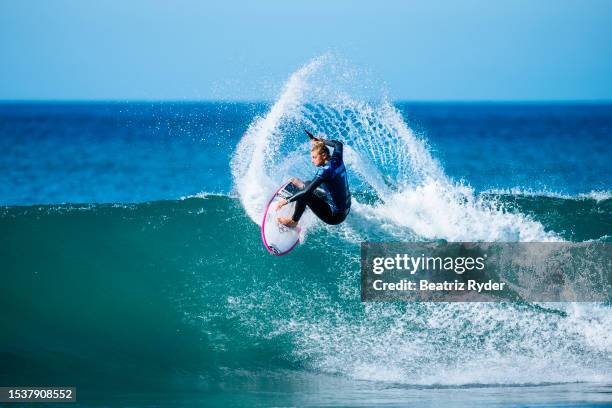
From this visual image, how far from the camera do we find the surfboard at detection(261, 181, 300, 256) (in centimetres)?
705

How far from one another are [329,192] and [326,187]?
0.20ft

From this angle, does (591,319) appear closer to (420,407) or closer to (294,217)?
(420,407)

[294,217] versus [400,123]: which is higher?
[400,123]

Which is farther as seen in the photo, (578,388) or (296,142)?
(296,142)

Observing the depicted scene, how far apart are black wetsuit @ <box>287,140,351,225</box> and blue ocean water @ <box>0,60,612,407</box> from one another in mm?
1074

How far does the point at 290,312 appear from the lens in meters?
7.29

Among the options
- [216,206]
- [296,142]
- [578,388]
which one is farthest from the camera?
[216,206]

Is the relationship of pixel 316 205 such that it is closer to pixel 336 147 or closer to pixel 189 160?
pixel 336 147

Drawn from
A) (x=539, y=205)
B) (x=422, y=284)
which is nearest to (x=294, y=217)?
(x=422, y=284)

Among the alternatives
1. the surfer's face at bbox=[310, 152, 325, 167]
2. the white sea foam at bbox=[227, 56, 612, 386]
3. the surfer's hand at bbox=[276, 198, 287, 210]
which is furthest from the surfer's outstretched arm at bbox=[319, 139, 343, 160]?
the white sea foam at bbox=[227, 56, 612, 386]

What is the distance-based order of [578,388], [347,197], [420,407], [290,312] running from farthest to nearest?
1. [290,312]
2. [347,197]
3. [578,388]
4. [420,407]

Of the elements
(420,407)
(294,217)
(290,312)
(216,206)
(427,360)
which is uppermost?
(216,206)

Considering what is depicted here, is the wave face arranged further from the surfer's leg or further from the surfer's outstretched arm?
the surfer's outstretched arm

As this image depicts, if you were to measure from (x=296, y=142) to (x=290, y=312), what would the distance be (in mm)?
1962
